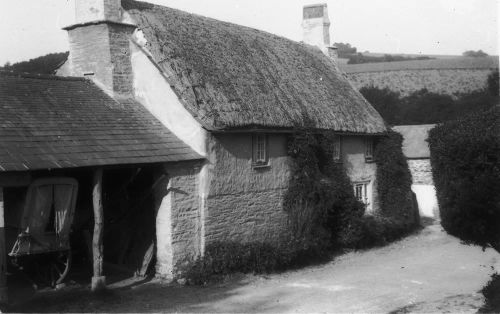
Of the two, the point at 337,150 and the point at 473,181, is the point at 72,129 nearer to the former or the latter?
the point at 473,181

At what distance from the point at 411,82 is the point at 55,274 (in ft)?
253

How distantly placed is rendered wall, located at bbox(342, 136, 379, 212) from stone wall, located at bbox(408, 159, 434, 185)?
326 inches

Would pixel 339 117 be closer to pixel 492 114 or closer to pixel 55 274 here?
pixel 492 114

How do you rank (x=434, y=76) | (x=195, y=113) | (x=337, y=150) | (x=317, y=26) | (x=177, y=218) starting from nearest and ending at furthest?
(x=177, y=218) → (x=195, y=113) → (x=337, y=150) → (x=317, y=26) → (x=434, y=76)

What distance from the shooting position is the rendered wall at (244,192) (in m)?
14.8

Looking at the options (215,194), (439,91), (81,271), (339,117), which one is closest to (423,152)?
(339,117)

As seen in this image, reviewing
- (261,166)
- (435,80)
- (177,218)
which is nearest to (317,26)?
(261,166)

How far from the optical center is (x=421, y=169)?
3030 centimetres

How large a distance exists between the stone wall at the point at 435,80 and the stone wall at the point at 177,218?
7143 centimetres

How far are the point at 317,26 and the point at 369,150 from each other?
6992 mm

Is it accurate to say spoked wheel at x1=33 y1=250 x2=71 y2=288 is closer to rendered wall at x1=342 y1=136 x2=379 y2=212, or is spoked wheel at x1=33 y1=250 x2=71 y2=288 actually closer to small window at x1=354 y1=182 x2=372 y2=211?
rendered wall at x1=342 y1=136 x2=379 y2=212

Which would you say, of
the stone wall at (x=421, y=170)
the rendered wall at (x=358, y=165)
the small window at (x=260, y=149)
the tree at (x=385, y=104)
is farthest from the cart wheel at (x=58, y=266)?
the tree at (x=385, y=104)

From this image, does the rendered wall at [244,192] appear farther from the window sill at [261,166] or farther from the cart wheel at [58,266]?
the cart wheel at [58,266]

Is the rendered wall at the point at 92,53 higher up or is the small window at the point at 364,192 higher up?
the rendered wall at the point at 92,53
